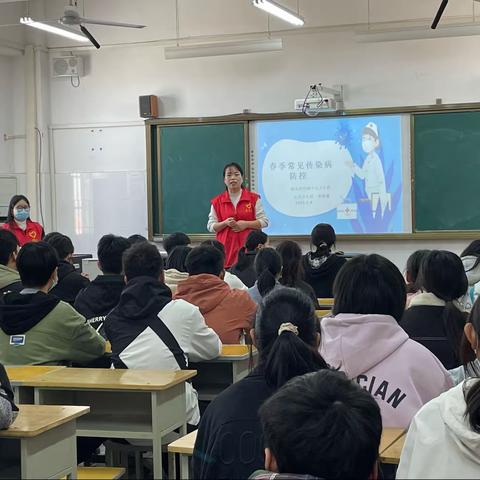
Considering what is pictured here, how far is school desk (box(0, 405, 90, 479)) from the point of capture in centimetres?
239

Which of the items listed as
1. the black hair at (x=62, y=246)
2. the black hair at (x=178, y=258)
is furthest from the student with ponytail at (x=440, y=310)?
the black hair at (x=62, y=246)

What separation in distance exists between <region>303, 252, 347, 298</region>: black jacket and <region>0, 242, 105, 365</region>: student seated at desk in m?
2.36

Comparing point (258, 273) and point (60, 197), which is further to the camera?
point (60, 197)

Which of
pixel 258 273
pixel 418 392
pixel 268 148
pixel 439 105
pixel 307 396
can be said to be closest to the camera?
pixel 307 396

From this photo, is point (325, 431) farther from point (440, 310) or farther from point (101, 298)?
point (101, 298)

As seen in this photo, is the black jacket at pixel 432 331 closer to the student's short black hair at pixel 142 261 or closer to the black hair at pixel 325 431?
the student's short black hair at pixel 142 261

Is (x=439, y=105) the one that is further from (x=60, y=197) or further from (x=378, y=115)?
(x=60, y=197)

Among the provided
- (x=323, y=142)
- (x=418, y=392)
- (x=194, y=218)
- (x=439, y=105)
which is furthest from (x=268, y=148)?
(x=418, y=392)

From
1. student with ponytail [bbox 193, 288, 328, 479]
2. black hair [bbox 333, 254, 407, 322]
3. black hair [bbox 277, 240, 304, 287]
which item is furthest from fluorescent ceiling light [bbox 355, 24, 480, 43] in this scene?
student with ponytail [bbox 193, 288, 328, 479]

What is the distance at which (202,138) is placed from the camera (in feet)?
27.6

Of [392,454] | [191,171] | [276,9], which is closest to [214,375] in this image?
[392,454]

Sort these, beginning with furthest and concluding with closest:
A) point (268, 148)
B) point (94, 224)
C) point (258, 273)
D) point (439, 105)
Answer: point (94, 224), point (268, 148), point (439, 105), point (258, 273)

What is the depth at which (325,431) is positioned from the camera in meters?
1.08

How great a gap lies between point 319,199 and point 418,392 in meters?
5.93
